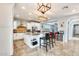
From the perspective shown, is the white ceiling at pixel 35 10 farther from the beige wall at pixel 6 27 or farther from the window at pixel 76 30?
the window at pixel 76 30

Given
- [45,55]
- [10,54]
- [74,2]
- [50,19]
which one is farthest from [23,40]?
[74,2]

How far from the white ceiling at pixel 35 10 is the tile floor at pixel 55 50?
1.70 feet

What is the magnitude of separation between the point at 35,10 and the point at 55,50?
0.86 metres

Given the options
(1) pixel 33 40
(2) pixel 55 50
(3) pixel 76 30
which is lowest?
(2) pixel 55 50

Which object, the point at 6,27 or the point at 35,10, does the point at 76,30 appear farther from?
the point at 6,27

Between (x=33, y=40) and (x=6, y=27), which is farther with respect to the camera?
(x=33, y=40)

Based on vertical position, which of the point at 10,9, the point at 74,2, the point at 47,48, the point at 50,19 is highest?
the point at 74,2

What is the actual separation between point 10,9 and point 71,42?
132 centimetres

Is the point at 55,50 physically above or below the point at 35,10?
below

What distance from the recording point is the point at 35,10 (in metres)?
2.09

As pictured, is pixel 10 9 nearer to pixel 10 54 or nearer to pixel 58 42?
pixel 10 54

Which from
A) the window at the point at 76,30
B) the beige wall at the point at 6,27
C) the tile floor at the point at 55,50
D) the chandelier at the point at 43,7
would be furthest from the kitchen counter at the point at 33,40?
the window at the point at 76,30

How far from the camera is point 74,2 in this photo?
2070 millimetres

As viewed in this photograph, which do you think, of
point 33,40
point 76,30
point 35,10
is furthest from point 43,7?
point 76,30
